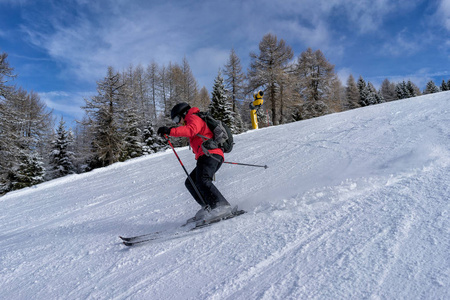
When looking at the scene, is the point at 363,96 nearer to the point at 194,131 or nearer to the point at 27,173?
the point at 194,131

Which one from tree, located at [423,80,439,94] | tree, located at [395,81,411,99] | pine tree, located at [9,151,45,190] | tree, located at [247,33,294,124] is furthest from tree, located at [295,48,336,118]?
tree, located at [423,80,439,94]

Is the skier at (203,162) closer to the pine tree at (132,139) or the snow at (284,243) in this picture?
the snow at (284,243)

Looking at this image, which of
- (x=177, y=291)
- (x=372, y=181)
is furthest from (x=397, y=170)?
(x=177, y=291)

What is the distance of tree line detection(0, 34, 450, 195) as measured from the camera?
66.9 feet

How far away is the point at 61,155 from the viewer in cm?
2933

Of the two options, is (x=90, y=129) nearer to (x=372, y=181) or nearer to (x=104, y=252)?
(x=104, y=252)

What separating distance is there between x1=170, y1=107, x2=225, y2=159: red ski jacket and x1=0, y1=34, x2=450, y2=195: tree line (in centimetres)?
1952

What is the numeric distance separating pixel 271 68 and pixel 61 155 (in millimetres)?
27879

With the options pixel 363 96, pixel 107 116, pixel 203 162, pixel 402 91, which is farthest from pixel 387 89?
pixel 203 162

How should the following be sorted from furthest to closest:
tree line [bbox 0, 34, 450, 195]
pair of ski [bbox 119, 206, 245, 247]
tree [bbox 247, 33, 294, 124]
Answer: tree [bbox 247, 33, 294, 124] < tree line [bbox 0, 34, 450, 195] < pair of ski [bbox 119, 206, 245, 247]

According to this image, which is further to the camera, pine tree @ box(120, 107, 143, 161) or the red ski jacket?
pine tree @ box(120, 107, 143, 161)

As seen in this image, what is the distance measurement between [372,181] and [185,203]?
300 centimetres

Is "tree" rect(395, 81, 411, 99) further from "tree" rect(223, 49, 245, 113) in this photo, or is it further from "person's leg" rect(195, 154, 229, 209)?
"person's leg" rect(195, 154, 229, 209)

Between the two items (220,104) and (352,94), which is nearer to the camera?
(220,104)
